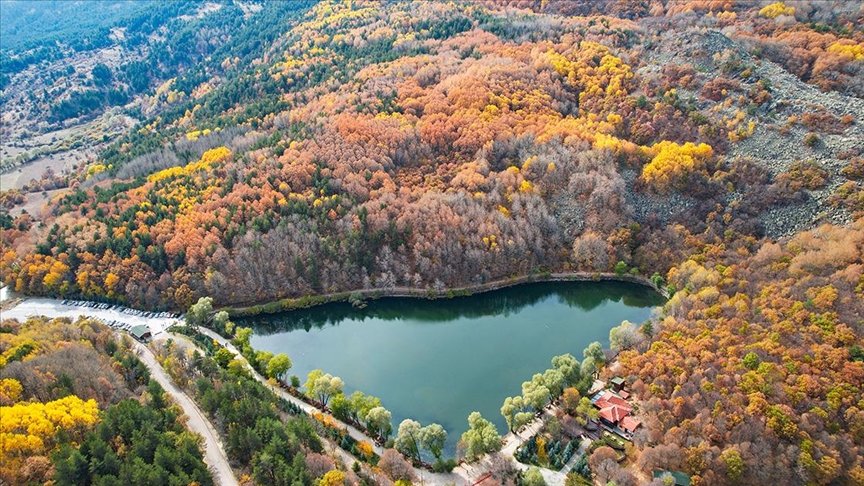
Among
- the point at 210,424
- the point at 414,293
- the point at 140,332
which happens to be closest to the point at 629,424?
the point at 414,293

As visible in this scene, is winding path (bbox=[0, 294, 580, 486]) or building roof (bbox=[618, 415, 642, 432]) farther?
building roof (bbox=[618, 415, 642, 432])

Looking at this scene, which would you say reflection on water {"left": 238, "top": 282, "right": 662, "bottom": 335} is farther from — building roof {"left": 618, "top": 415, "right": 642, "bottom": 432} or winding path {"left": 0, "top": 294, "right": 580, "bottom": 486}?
building roof {"left": 618, "top": 415, "right": 642, "bottom": 432}

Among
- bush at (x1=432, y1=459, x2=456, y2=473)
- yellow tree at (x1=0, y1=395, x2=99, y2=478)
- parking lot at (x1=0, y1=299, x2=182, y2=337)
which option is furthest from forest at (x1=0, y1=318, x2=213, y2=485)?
bush at (x1=432, y1=459, x2=456, y2=473)

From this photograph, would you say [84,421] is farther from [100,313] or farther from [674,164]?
[674,164]

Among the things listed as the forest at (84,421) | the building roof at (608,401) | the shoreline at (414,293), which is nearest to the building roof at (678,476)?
the building roof at (608,401)

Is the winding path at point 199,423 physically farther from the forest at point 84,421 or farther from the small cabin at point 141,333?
the forest at point 84,421

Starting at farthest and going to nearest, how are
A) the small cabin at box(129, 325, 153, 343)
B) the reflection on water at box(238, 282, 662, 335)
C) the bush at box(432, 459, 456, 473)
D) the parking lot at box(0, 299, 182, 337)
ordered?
the reflection on water at box(238, 282, 662, 335)
the parking lot at box(0, 299, 182, 337)
the small cabin at box(129, 325, 153, 343)
the bush at box(432, 459, 456, 473)
